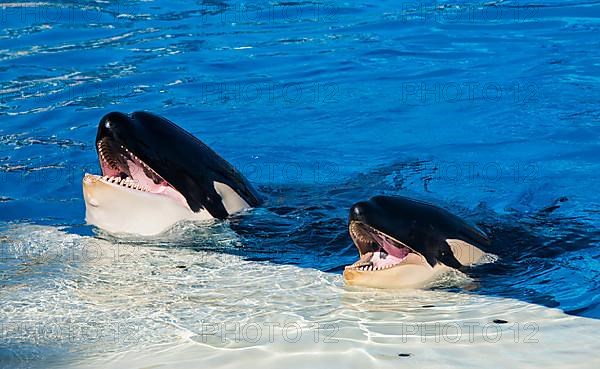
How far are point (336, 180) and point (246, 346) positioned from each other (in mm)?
4311

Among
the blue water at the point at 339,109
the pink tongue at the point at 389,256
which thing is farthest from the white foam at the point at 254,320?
the blue water at the point at 339,109

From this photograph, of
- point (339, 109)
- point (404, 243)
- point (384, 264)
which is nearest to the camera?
point (404, 243)

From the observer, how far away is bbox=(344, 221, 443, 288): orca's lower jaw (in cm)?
576

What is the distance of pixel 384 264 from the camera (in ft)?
19.4

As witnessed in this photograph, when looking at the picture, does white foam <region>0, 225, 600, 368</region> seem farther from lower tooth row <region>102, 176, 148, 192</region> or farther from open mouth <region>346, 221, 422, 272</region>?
lower tooth row <region>102, 176, 148, 192</region>

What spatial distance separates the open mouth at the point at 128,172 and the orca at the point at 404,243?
54.5 inches

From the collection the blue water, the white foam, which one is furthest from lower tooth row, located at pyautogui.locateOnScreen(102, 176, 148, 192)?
the blue water

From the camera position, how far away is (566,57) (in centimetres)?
1218

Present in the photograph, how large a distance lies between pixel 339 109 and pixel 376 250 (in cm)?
492

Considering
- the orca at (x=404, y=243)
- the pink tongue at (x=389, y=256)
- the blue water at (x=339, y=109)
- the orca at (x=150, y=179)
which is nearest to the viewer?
the orca at (x=404, y=243)

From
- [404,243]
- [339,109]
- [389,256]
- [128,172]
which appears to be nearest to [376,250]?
[389,256]

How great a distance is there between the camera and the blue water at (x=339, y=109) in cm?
692

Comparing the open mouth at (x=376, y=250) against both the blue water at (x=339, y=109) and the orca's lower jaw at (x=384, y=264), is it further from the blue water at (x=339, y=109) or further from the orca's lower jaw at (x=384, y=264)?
the blue water at (x=339, y=109)

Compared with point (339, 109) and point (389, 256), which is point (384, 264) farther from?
point (339, 109)
